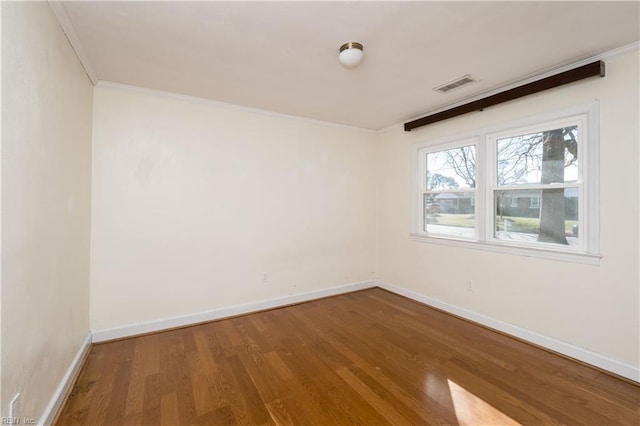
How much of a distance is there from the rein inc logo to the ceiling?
7.58 ft

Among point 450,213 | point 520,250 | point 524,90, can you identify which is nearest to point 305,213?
point 450,213

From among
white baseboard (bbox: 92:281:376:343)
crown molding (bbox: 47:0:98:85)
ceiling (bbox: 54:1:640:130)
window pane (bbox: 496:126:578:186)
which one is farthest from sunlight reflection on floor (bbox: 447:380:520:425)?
crown molding (bbox: 47:0:98:85)

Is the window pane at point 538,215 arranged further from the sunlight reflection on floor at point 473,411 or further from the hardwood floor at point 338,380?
the sunlight reflection on floor at point 473,411

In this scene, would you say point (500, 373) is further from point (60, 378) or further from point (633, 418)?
point (60, 378)

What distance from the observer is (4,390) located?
1217 millimetres

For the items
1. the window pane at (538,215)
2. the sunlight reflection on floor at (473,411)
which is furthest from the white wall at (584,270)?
the sunlight reflection on floor at (473,411)

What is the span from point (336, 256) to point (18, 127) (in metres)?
3.60

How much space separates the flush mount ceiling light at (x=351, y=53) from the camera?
212cm

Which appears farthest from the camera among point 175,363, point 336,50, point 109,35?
point 175,363

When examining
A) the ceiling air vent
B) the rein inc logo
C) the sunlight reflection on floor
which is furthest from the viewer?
the ceiling air vent

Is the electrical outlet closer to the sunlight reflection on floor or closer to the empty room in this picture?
the empty room

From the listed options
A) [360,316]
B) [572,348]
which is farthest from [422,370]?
[572,348]

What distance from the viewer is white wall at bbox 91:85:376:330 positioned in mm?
2811

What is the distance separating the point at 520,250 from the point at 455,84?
1.87 m
